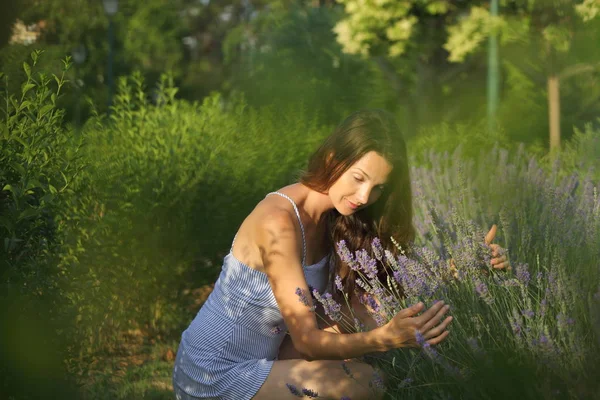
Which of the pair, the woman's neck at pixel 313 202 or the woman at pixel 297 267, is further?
the woman's neck at pixel 313 202

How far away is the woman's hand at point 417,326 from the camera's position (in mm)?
2547

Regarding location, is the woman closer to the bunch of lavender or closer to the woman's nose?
the woman's nose

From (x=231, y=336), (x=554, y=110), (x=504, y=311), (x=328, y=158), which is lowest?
(x=231, y=336)

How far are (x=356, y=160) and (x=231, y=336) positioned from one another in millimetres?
842

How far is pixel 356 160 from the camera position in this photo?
10.8 feet

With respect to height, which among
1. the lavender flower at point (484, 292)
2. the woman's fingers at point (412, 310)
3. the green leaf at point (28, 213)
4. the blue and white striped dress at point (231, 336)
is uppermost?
the green leaf at point (28, 213)

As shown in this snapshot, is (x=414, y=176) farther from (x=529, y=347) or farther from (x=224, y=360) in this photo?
(x=529, y=347)

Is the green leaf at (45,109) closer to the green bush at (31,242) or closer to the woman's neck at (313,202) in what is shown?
the green bush at (31,242)

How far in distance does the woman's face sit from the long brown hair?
0.08ft

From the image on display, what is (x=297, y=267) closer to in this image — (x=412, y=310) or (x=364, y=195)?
(x=364, y=195)

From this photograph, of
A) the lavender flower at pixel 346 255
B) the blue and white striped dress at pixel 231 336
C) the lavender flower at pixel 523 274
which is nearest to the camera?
the lavender flower at pixel 523 274

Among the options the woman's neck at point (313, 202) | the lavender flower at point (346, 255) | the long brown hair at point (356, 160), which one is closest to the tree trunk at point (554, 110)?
the long brown hair at point (356, 160)

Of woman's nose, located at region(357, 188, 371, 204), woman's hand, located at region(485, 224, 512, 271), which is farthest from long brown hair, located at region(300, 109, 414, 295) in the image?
woman's hand, located at region(485, 224, 512, 271)

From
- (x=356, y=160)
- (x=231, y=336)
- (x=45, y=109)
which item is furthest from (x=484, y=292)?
(x=45, y=109)
